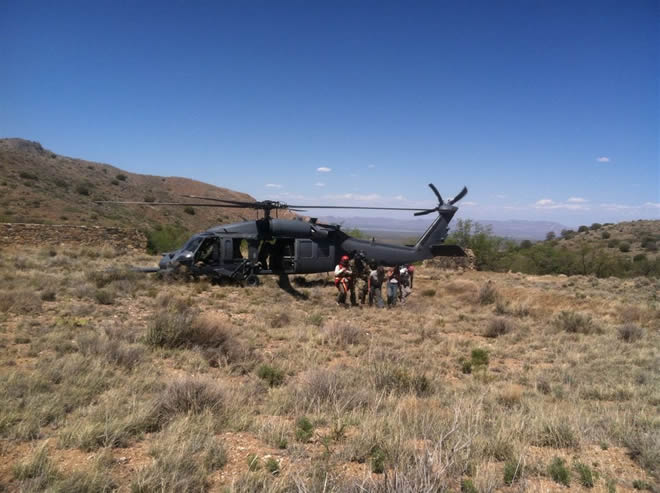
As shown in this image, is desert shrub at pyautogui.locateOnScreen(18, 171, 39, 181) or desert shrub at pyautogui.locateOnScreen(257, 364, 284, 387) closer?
desert shrub at pyautogui.locateOnScreen(257, 364, 284, 387)

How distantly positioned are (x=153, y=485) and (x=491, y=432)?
3531 millimetres

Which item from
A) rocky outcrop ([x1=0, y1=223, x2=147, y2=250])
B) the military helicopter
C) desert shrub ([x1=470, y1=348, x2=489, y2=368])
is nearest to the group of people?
the military helicopter

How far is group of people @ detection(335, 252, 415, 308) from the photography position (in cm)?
1438

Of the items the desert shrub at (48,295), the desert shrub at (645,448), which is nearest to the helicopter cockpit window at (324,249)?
the desert shrub at (48,295)

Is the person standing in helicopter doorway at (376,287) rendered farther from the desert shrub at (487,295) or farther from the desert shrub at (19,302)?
the desert shrub at (19,302)

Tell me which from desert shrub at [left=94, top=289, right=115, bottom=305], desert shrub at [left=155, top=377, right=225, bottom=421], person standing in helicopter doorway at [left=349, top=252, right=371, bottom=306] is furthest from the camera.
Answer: person standing in helicopter doorway at [left=349, top=252, right=371, bottom=306]

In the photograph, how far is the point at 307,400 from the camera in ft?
18.2

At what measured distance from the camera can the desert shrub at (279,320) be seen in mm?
10620

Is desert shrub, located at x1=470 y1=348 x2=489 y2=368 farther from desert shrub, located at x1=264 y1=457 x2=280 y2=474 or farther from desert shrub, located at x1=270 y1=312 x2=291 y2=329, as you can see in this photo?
desert shrub, located at x1=264 y1=457 x2=280 y2=474

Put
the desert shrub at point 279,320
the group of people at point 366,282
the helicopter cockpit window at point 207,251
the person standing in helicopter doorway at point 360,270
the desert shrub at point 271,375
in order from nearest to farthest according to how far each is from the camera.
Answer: the desert shrub at point 271,375
the desert shrub at point 279,320
the group of people at point 366,282
the helicopter cockpit window at point 207,251
the person standing in helicopter doorway at point 360,270

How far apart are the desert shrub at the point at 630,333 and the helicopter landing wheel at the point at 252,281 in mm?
11372

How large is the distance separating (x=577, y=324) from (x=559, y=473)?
9326 millimetres

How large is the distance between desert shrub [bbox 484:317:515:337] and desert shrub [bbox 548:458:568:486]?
24.8ft

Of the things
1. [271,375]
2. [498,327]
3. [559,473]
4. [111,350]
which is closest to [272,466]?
[559,473]
